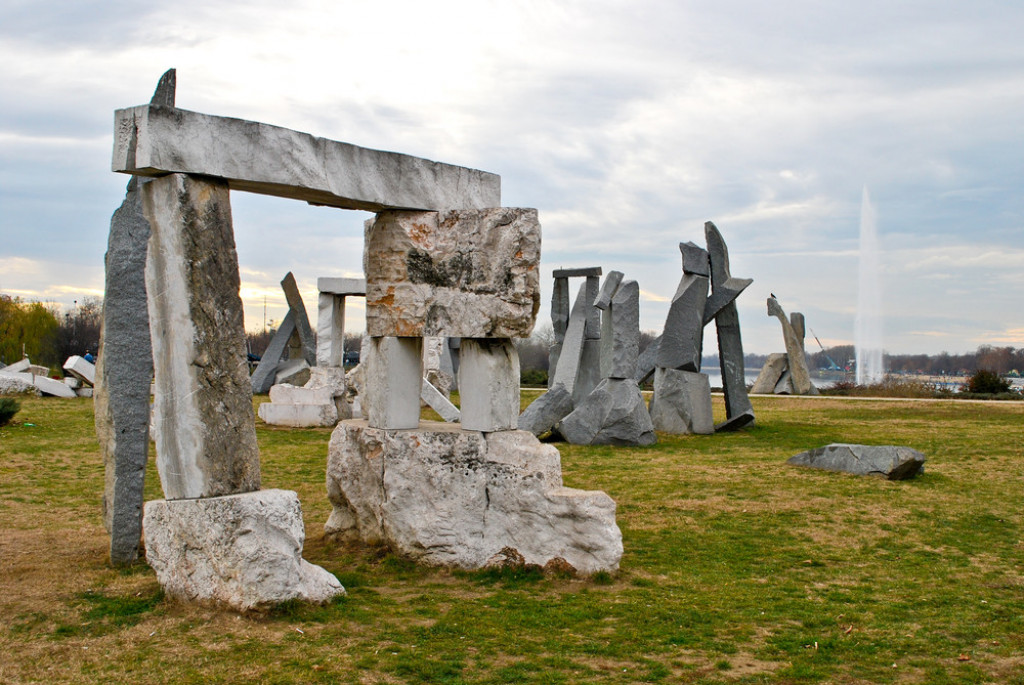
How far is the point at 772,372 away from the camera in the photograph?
24.6 m

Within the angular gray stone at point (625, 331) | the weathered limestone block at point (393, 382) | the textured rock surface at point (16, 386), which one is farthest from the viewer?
the textured rock surface at point (16, 386)

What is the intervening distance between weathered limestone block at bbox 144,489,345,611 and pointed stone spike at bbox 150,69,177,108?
7.63ft

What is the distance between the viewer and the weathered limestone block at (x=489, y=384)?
6.22m

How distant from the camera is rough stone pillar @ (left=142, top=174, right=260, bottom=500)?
502 cm

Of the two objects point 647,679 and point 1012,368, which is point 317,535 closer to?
point 647,679

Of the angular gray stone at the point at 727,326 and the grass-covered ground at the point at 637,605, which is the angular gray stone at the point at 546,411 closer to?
the angular gray stone at the point at 727,326

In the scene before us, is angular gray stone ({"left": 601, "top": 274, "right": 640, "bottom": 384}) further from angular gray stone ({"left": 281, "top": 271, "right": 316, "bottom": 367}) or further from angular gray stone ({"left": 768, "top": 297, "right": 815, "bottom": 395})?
angular gray stone ({"left": 768, "top": 297, "right": 815, "bottom": 395})

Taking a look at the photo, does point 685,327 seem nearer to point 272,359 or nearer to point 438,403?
point 438,403

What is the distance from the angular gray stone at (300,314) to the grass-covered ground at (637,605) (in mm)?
12419

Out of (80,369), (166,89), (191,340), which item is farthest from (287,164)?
(80,369)

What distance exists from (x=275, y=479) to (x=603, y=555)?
5082mm

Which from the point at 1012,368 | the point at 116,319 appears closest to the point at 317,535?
the point at 116,319

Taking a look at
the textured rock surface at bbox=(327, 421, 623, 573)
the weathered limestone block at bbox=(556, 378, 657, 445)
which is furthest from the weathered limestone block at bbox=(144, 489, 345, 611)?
the weathered limestone block at bbox=(556, 378, 657, 445)

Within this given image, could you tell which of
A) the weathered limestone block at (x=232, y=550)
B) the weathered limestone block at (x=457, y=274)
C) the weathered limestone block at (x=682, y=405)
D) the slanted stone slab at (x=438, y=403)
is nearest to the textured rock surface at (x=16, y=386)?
the slanted stone slab at (x=438, y=403)
